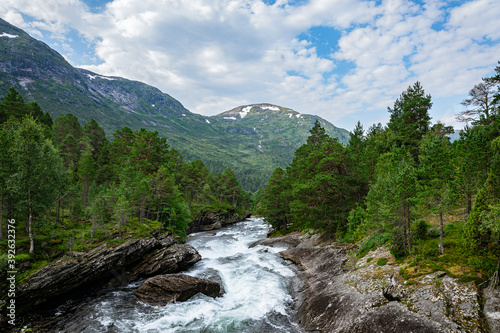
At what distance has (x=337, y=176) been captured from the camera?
3272 cm

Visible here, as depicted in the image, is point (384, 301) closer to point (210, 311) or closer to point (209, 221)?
point (210, 311)

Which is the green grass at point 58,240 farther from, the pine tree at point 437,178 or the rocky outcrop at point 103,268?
the pine tree at point 437,178

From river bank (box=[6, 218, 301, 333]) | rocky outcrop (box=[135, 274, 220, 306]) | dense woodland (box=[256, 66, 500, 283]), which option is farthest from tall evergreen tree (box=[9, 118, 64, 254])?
dense woodland (box=[256, 66, 500, 283])

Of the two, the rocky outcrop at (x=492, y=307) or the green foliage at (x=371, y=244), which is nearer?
the rocky outcrop at (x=492, y=307)

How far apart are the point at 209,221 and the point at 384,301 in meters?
65.1

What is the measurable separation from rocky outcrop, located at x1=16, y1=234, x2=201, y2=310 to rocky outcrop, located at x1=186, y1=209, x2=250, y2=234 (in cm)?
3665

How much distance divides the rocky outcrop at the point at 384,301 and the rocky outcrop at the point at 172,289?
30.0ft

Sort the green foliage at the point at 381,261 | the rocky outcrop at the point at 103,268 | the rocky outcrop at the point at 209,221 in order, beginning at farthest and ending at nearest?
the rocky outcrop at the point at 209,221, the green foliage at the point at 381,261, the rocky outcrop at the point at 103,268

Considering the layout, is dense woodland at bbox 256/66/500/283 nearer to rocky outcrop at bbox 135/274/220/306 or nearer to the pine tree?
the pine tree

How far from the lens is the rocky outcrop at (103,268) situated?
19.6m

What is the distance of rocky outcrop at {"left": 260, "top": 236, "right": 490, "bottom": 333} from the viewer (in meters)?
11.9

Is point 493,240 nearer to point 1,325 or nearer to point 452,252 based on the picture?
Result: point 452,252

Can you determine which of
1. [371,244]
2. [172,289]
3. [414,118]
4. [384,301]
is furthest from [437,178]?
[414,118]

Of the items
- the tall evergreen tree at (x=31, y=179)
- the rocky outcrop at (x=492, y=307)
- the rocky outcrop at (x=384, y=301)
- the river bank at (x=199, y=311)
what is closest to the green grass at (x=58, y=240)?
the tall evergreen tree at (x=31, y=179)
